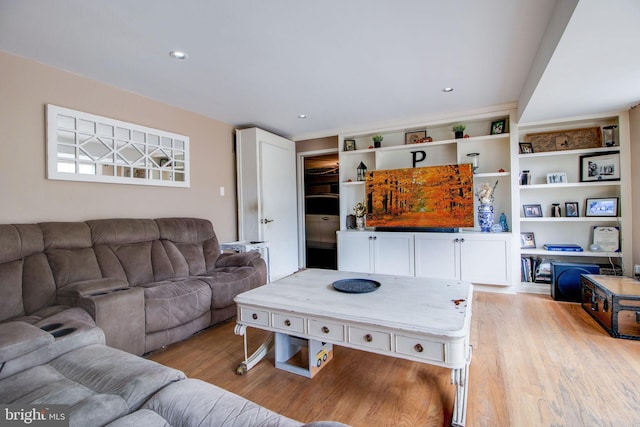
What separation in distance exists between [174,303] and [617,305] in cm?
350

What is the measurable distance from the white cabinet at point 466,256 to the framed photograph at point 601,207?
94 cm

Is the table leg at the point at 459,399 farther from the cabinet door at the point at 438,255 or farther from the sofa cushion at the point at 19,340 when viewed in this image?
the cabinet door at the point at 438,255

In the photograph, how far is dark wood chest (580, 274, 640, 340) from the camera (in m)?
2.37

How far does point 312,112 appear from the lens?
382 cm

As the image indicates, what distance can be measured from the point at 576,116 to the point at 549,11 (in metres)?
2.10

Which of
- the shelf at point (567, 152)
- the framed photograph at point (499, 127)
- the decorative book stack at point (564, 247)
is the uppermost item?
the framed photograph at point (499, 127)

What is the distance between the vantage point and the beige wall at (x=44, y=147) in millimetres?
2256

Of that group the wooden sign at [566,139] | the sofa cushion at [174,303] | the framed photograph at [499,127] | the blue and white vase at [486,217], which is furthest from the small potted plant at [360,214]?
the sofa cushion at [174,303]

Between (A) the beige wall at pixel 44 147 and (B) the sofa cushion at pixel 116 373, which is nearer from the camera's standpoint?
(B) the sofa cushion at pixel 116 373

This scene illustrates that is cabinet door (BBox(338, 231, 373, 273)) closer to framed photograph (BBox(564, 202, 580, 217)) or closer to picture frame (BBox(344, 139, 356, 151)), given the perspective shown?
picture frame (BBox(344, 139, 356, 151))

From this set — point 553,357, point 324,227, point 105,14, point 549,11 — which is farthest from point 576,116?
point 105,14

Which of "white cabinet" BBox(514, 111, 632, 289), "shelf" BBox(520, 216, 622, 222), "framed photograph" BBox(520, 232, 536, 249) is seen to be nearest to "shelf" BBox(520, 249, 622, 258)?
"white cabinet" BBox(514, 111, 632, 289)

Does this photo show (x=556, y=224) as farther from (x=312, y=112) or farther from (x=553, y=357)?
(x=312, y=112)

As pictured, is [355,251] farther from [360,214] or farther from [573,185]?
[573,185]
